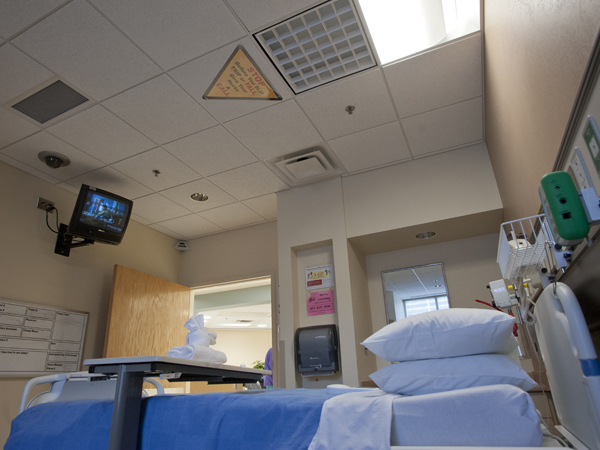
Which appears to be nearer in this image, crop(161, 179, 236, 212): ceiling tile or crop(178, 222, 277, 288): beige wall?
crop(161, 179, 236, 212): ceiling tile

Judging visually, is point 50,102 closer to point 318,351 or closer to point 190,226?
point 190,226

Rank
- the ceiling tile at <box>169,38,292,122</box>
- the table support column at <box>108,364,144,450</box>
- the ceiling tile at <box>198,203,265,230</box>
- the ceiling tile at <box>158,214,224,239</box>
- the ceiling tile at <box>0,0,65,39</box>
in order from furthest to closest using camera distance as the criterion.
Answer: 1. the ceiling tile at <box>158,214,224,239</box>
2. the ceiling tile at <box>198,203,265,230</box>
3. the ceiling tile at <box>169,38,292,122</box>
4. the ceiling tile at <box>0,0,65,39</box>
5. the table support column at <box>108,364,144,450</box>

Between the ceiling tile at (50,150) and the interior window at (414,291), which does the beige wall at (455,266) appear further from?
the ceiling tile at (50,150)

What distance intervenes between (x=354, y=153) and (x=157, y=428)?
251 cm

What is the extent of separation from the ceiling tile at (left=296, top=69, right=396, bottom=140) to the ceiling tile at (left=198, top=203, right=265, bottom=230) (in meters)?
1.47

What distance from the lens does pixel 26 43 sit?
223 cm

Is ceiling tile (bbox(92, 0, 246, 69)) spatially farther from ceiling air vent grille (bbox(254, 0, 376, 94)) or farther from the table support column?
the table support column

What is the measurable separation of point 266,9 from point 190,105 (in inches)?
35.1

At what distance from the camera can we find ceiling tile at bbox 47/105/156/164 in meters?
2.82

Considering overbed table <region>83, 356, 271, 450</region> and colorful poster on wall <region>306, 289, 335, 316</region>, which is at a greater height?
colorful poster on wall <region>306, 289, 335, 316</region>

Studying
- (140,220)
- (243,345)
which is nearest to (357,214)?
(140,220)

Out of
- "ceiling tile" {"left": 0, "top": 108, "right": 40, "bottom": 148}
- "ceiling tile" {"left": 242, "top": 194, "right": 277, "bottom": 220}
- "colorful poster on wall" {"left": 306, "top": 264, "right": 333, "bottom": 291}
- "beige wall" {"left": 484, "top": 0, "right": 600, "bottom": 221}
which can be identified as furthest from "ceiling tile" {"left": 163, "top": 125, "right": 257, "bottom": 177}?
"beige wall" {"left": 484, "top": 0, "right": 600, "bottom": 221}

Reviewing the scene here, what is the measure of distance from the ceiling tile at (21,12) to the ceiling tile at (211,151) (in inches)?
45.8

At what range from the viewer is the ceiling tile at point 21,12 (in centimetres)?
202
